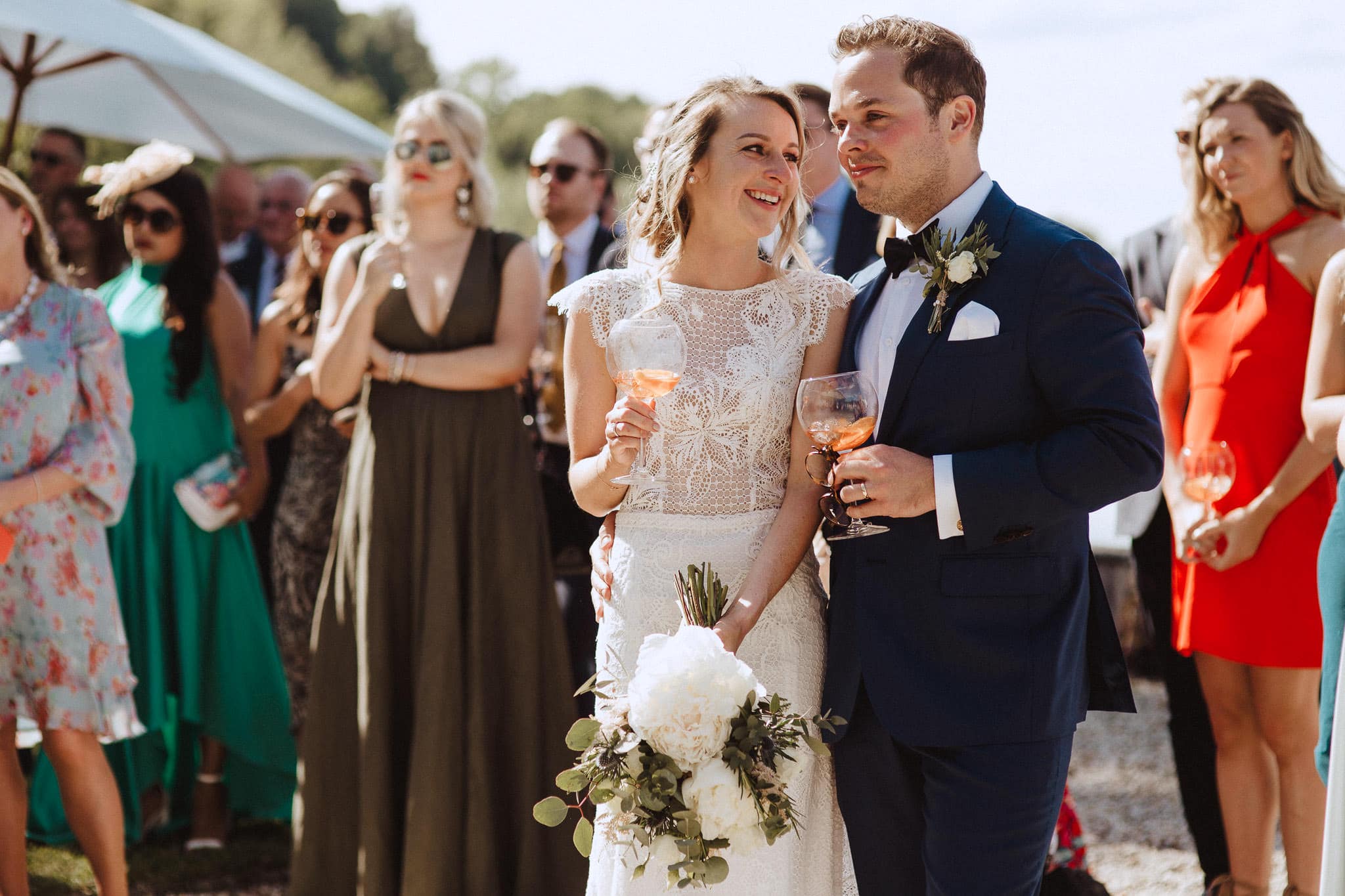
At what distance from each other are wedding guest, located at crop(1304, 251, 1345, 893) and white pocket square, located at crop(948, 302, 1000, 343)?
1084mm

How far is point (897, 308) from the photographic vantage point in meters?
3.01

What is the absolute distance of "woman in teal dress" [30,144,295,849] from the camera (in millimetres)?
5656

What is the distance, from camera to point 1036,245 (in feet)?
9.14

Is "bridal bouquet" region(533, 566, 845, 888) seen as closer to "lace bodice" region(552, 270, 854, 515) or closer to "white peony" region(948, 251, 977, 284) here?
"lace bodice" region(552, 270, 854, 515)

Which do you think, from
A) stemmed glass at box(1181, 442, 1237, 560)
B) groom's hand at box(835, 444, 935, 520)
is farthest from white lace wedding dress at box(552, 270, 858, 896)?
stemmed glass at box(1181, 442, 1237, 560)

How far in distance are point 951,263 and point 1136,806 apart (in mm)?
4721

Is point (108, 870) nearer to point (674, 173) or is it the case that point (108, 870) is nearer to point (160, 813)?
point (160, 813)

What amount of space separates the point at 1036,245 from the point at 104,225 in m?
5.32

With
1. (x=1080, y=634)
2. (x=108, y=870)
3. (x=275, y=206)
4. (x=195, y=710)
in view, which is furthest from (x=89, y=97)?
(x=1080, y=634)

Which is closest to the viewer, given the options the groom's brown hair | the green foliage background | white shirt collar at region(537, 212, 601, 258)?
the groom's brown hair

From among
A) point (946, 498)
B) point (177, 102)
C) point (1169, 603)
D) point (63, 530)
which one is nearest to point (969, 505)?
point (946, 498)

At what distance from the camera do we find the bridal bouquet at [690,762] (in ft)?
8.30

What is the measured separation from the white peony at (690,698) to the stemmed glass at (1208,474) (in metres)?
2.32

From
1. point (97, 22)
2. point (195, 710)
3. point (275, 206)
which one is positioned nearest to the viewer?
point (195, 710)
